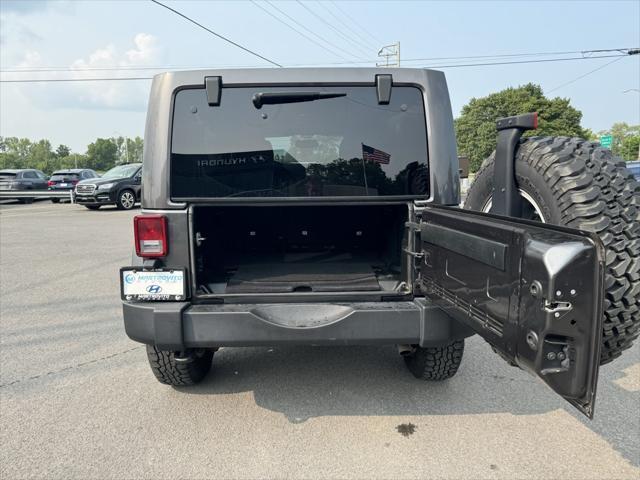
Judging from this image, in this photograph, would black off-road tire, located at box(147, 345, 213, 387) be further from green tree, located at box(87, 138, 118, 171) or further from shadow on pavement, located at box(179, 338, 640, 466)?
green tree, located at box(87, 138, 118, 171)

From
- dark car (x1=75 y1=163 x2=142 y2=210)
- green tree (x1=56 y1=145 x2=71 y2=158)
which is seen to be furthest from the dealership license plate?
green tree (x1=56 y1=145 x2=71 y2=158)

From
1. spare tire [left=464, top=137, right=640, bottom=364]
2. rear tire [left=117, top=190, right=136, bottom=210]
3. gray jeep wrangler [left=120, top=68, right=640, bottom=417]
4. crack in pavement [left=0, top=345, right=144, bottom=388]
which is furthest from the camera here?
rear tire [left=117, top=190, right=136, bottom=210]

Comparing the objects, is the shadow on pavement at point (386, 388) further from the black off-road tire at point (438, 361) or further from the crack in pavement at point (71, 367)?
the crack in pavement at point (71, 367)

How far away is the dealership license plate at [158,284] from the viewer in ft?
8.39

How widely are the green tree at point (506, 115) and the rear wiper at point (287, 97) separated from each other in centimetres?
4640

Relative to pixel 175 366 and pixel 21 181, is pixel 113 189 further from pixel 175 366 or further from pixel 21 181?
pixel 175 366

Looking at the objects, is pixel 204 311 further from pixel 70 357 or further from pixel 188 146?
pixel 70 357

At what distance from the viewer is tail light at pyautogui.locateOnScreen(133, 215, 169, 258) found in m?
2.56

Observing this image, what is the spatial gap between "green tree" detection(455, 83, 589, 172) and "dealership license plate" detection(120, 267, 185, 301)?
47.1 metres

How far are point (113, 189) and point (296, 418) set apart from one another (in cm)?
1655

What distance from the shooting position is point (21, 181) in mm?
21406

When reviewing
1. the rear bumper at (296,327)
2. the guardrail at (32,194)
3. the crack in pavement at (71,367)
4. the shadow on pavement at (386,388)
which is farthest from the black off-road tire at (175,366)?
the guardrail at (32,194)

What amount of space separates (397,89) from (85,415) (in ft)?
9.29

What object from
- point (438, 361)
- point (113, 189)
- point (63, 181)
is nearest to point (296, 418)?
point (438, 361)
